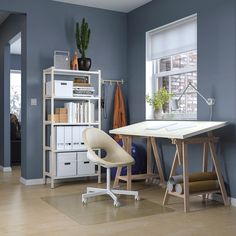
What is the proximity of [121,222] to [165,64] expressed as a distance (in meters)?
2.94

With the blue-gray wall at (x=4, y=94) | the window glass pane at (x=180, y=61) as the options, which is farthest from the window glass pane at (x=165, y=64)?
the blue-gray wall at (x=4, y=94)

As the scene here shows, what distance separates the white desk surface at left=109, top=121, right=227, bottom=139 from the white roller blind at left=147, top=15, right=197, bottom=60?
1149mm

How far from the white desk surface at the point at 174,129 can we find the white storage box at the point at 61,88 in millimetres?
1027

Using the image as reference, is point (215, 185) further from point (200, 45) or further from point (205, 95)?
point (200, 45)

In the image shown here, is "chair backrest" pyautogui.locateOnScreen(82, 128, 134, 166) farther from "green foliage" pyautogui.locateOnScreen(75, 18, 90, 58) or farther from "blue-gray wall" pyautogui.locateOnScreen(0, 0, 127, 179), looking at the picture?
"green foliage" pyautogui.locateOnScreen(75, 18, 90, 58)

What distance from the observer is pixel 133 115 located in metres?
6.14

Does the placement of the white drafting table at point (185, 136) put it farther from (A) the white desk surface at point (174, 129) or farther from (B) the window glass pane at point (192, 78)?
(B) the window glass pane at point (192, 78)

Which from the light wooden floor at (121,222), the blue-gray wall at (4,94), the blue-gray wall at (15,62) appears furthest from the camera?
the blue-gray wall at (15,62)

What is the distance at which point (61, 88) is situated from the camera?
534cm

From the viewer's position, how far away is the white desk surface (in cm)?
384

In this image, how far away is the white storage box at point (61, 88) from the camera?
5.29 metres

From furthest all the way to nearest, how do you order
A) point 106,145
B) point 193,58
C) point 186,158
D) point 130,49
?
point 130,49, point 193,58, point 106,145, point 186,158

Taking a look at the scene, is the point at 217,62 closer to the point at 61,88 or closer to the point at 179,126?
the point at 179,126

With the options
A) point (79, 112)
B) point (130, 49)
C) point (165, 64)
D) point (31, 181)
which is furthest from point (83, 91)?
point (31, 181)
